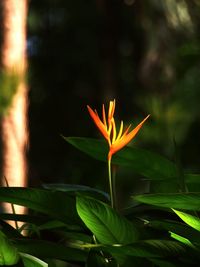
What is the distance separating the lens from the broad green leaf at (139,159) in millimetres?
823

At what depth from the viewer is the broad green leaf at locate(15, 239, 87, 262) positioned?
0.67 metres

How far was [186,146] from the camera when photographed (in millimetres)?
5906

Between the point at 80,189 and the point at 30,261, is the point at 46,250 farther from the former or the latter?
the point at 80,189

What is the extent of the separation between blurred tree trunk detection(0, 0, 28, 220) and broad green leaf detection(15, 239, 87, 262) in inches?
105

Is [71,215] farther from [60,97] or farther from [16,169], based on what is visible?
[60,97]

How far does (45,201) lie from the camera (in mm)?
713

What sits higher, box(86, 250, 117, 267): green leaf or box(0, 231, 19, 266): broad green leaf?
box(0, 231, 19, 266): broad green leaf

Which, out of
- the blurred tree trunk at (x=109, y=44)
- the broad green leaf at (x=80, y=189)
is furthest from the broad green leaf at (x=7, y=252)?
the blurred tree trunk at (x=109, y=44)

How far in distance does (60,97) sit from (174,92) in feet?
17.6

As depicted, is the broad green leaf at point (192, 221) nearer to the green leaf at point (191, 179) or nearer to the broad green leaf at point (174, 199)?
the broad green leaf at point (174, 199)

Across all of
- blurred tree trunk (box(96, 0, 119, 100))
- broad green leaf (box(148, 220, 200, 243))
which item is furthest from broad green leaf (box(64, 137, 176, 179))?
blurred tree trunk (box(96, 0, 119, 100))

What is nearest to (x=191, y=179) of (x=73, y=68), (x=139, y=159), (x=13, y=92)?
(x=139, y=159)

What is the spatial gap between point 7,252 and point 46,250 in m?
0.06

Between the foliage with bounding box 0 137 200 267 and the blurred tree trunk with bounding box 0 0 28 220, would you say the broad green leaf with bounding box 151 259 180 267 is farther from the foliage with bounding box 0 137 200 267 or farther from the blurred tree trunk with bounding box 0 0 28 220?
the blurred tree trunk with bounding box 0 0 28 220
